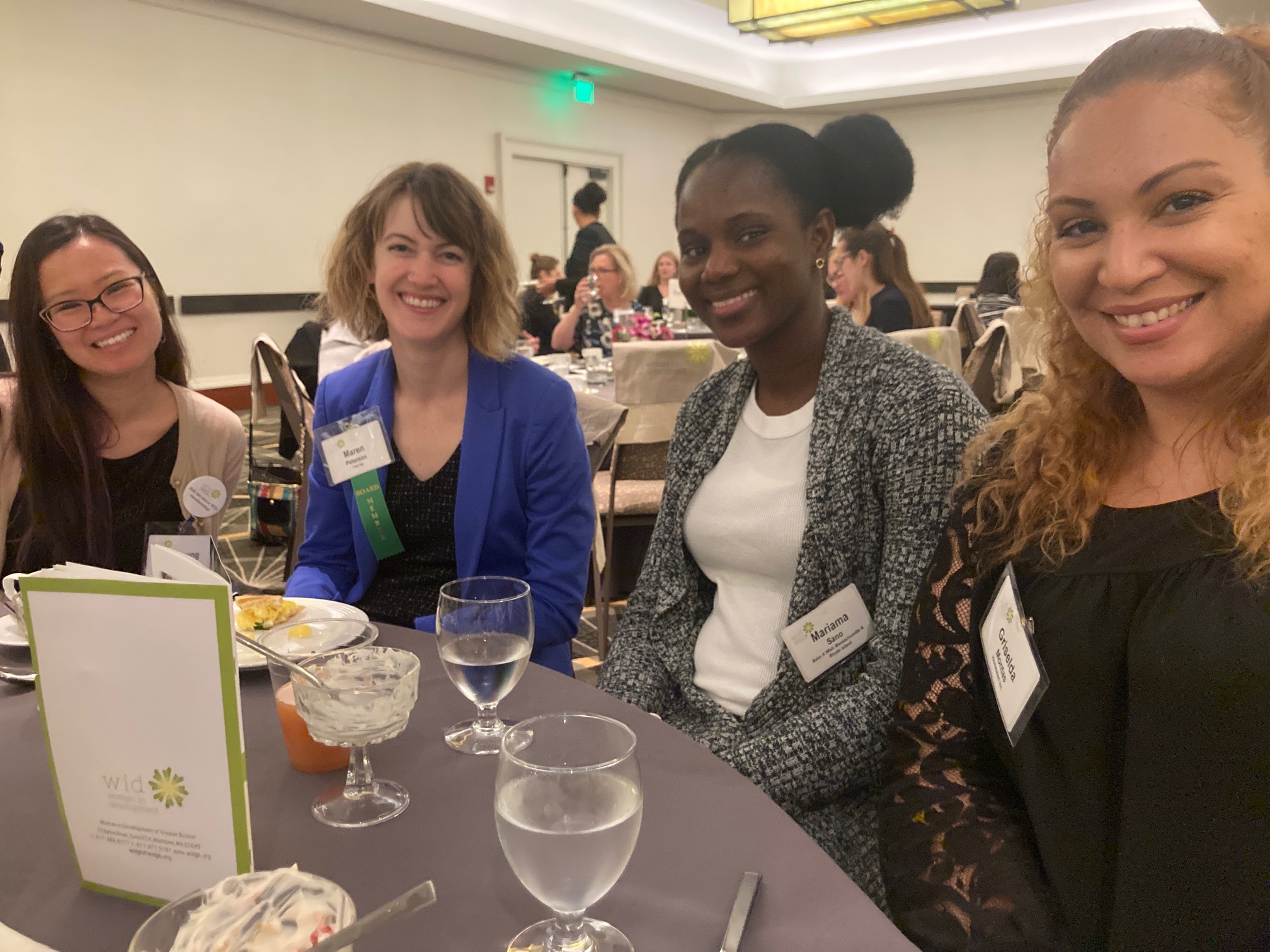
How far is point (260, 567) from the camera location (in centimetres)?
402

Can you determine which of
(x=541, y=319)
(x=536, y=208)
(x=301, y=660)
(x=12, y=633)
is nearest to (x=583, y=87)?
(x=536, y=208)

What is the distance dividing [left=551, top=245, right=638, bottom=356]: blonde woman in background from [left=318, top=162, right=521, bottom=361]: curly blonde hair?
336cm

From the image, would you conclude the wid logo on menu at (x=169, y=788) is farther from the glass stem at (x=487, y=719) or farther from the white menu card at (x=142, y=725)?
the glass stem at (x=487, y=719)

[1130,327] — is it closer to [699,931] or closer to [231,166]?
[699,931]

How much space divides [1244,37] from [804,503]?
780mm

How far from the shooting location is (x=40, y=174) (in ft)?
20.7

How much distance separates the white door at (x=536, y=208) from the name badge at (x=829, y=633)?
8.63m

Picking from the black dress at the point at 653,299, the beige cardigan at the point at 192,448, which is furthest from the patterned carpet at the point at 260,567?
the black dress at the point at 653,299

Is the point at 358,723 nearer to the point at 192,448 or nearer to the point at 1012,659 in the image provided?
the point at 1012,659

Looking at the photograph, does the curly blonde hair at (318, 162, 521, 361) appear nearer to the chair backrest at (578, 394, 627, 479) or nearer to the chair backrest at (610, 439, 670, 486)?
the chair backrest at (578, 394, 627, 479)

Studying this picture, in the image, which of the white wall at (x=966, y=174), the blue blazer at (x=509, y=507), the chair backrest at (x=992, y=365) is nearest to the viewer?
the blue blazer at (x=509, y=507)

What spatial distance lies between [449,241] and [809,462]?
3.15ft

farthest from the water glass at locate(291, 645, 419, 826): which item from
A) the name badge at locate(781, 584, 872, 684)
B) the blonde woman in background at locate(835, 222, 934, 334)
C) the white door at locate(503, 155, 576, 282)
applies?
the white door at locate(503, 155, 576, 282)

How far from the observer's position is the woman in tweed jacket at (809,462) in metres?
1.25
